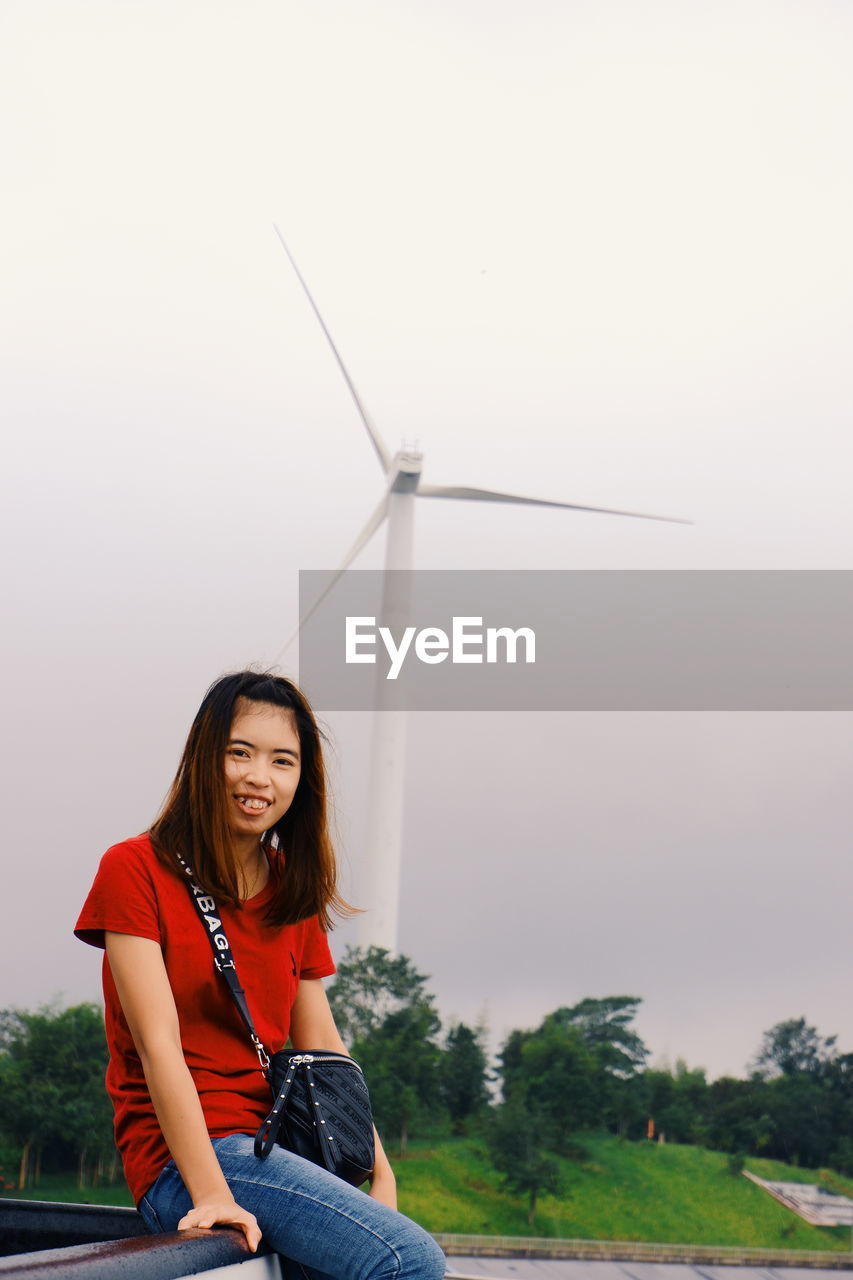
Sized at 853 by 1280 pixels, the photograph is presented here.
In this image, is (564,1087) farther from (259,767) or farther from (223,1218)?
(223,1218)

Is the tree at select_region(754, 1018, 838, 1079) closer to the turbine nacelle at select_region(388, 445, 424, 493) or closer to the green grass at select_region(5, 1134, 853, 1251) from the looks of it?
the green grass at select_region(5, 1134, 853, 1251)

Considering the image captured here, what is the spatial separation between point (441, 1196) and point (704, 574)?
1172cm

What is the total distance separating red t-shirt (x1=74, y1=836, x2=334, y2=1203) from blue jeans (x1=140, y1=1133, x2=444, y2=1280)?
8 cm

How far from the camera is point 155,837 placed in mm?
2273

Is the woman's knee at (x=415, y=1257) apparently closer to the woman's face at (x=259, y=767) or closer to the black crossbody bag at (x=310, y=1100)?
the black crossbody bag at (x=310, y=1100)

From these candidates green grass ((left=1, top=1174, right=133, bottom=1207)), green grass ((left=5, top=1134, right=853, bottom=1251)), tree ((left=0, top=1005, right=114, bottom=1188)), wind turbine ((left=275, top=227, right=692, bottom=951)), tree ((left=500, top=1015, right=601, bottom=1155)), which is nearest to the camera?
tree ((left=0, top=1005, right=114, bottom=1188))

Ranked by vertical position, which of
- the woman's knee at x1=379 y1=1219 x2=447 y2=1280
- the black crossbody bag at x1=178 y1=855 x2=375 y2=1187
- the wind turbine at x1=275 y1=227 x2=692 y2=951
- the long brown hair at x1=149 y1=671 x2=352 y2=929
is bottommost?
the woman's knee at x1=379 y1=1219 x2=447 y2=1280

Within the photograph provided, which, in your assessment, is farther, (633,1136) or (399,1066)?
(633,1136)

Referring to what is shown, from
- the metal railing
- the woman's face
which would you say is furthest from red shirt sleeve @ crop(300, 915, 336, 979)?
the metal railing

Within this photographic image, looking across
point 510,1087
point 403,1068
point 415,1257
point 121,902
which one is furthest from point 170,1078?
point 510,1087

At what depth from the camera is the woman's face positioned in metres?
2.34

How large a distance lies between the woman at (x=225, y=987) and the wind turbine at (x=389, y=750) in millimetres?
14693

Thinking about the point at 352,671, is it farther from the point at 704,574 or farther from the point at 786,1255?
the point at 786,1255

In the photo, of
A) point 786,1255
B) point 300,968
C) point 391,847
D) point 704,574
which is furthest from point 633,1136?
point 300,968
